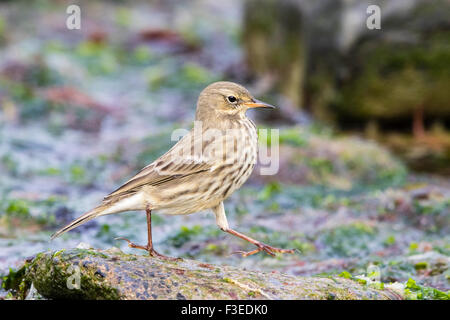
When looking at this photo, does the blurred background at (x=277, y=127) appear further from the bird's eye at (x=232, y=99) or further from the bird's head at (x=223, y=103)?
the bird's eye at (x=232, y=99)

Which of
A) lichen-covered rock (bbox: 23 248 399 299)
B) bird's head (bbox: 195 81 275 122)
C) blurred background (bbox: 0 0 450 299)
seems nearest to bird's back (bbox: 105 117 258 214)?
bird's head (bbox: 195 81 275 122)

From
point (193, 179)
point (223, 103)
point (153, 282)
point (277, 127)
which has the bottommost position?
point (153, 282)

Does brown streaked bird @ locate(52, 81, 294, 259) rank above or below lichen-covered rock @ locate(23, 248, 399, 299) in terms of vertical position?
above

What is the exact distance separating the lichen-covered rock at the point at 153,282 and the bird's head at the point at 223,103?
1.83 metres

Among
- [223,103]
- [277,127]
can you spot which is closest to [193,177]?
[223,103]

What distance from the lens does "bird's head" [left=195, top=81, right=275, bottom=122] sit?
7.04 m

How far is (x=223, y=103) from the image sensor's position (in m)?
7.05

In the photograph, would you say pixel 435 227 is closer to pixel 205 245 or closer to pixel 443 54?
pixel 205 245

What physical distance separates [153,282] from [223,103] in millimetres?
2341

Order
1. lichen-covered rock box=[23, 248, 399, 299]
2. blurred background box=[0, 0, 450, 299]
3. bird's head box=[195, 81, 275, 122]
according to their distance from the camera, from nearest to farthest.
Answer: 1. lichen-covered rock box=[23, 248, 399, 299]
2. bird's head box=[195, 81, 275, 122]
3. blurred background box=[0, 0, 450, 299]

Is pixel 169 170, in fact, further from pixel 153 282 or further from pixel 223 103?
pixel 153 282

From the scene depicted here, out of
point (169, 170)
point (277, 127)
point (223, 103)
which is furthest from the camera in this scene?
point (277, 127)

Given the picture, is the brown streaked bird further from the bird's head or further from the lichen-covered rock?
the lichen-covered rock

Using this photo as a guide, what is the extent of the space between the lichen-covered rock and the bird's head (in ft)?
6.02
